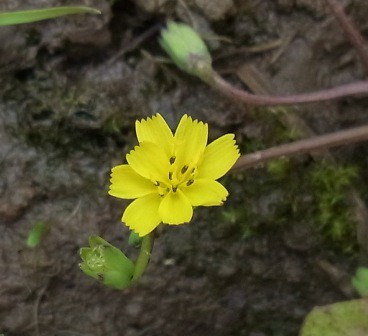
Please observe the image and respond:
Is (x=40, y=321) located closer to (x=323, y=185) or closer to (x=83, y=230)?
(x=83, y=230)

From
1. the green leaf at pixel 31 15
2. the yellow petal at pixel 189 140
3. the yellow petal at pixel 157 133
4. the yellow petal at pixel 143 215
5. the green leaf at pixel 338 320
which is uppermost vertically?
the green leaf at pixel 31 15

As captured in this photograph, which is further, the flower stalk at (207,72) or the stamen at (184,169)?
the flower stalk at (207,72)

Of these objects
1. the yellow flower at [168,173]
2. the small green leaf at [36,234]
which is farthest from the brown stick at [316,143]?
the small green leaf at [36,234]

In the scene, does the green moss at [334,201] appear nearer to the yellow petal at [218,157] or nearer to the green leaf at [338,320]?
the green leaf at [338,320]

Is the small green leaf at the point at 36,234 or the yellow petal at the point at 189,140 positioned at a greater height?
the yellow petal at the point at 189,140

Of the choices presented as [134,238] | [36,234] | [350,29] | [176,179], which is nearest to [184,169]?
[176,179]

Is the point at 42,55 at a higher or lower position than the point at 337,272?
higher

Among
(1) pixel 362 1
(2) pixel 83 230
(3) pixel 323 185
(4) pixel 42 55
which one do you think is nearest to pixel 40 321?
(2) pixel 83 230
